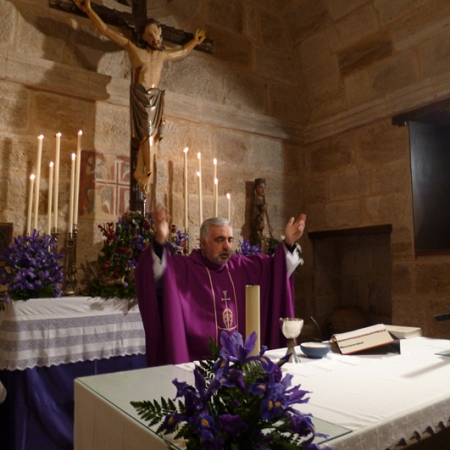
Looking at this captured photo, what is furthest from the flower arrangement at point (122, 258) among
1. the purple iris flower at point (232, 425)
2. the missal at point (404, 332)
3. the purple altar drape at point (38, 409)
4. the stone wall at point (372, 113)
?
the stone wall at point (372, 113)

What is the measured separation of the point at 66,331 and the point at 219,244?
1.12m

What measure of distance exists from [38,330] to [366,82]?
4098 millimetres

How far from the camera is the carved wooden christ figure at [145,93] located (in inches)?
144

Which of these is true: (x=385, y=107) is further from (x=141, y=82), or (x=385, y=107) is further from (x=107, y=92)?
(x=107, y=92)

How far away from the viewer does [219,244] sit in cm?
290

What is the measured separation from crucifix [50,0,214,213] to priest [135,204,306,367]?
0.99 metres

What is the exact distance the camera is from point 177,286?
→ 108 inches

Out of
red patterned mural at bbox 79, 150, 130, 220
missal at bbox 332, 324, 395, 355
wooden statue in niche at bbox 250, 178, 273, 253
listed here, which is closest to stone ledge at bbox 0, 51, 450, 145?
red patterned mural at bbox 79, 150, 130, 220

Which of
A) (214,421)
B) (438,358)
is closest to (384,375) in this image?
(438,358)

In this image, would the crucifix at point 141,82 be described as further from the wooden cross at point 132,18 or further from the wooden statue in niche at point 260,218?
the wooden statue in niche at point 260,218

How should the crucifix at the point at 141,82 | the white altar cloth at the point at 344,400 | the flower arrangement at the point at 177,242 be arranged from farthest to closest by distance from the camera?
the crucifix at the point at 141,82, the flower arrangement at the point at 177,242, the white altar cloth at the point at 344,400

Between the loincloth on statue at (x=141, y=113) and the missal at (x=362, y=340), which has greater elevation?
the loincloth on statue at (x=141, y=113)

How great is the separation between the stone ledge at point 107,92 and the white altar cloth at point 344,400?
3.07 meters

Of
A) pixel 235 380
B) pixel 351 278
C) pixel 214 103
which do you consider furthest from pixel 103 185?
pixel 235 380
